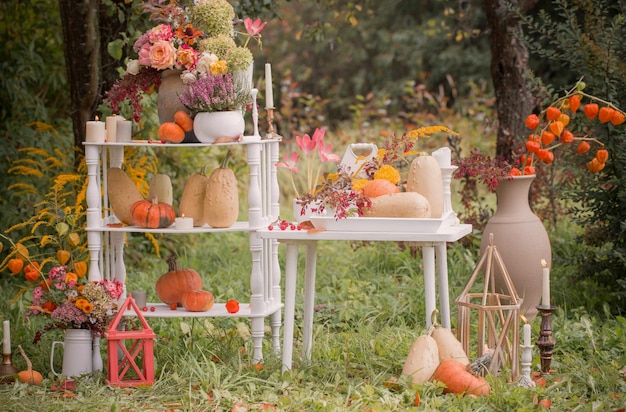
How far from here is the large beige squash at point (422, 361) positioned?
412cm

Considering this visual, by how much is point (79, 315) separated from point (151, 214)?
0.58 meters

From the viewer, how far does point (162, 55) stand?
4418mm

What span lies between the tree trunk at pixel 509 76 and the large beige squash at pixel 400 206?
106 inches

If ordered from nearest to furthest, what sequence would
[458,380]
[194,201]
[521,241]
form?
1. [458,380]
2. [194,201]
3. [521,241]

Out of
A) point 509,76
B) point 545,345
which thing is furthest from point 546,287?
point 509,76

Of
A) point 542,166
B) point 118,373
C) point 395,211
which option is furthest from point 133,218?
point 542,166

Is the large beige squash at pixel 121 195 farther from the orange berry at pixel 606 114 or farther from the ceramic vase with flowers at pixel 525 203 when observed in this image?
the orange berry at pixel 606 114

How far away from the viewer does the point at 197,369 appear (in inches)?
172

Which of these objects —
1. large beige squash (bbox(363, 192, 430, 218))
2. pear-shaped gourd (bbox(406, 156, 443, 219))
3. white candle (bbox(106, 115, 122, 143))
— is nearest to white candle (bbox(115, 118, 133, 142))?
white candle (bbox(106, 115, 122, 143))

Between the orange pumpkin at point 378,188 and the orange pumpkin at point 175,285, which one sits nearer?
the orange pumpkin at point 378,188

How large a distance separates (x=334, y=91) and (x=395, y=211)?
12.4 meters

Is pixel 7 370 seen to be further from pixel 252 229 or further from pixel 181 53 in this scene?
pixel 181 53

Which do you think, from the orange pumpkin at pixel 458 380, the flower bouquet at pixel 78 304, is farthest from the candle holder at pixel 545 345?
the flower bouquet at pixel 78 304

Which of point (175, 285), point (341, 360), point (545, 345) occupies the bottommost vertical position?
point (341, 360)
